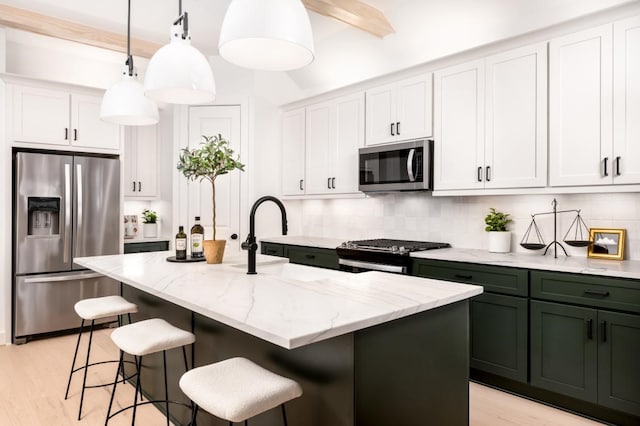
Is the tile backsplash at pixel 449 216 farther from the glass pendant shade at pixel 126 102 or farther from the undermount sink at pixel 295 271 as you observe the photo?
the glass pendant shade at pixel 126 102

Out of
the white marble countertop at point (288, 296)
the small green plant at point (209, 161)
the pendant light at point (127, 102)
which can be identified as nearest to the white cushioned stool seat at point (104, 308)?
the white marble countertop at point (288, 296)

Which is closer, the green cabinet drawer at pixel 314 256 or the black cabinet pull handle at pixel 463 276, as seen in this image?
the black cabinet pull handle at pixel 463 276

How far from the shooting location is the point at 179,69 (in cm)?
204

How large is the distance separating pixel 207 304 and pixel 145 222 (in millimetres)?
4277

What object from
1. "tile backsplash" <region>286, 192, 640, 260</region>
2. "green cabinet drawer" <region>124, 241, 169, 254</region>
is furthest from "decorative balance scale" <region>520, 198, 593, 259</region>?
"green cabinet drawer" <region>124, 241, 169, 254</region>

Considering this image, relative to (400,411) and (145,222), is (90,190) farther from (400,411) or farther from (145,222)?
(400,411)

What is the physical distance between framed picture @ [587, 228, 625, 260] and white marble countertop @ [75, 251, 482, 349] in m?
1.53

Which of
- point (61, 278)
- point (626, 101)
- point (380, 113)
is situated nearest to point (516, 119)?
point (626, 101)

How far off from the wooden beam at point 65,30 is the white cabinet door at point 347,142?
6.87ft

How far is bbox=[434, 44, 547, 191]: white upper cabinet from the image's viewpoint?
9.75ft

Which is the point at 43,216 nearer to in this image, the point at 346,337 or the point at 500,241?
the point at 346,337

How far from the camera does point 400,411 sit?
158 cm

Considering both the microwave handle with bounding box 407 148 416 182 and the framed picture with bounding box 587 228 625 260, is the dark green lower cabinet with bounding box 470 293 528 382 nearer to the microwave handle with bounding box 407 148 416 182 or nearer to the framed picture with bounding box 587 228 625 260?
the framed picture with bounding box 587 228 625 260

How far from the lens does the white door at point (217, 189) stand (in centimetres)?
503
